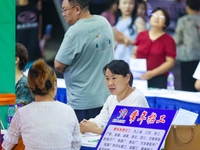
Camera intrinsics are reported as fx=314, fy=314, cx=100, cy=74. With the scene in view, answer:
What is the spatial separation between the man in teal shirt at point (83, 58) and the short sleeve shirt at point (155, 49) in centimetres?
166

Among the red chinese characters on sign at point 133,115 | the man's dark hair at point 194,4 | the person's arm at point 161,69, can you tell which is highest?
the red chinese characters on sign at point 133,115

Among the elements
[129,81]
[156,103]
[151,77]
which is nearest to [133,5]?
[151,77]

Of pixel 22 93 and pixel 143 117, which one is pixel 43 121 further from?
pixel 22 93

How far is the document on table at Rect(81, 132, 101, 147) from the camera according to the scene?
2160mm

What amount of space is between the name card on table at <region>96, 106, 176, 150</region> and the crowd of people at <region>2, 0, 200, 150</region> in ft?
0.87

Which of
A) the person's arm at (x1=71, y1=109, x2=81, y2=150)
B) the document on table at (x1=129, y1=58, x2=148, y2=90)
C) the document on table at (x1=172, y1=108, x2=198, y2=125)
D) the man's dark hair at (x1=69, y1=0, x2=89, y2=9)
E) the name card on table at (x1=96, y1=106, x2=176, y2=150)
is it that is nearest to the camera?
the name card on table at (x1=96, y1=106, x2=176, y2=150)

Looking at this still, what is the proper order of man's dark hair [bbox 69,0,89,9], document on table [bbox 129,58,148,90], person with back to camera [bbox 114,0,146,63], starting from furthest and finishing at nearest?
1. person with back to camera [bbox 114,0,146,63]
2. document on table [bbox 129,58,148,90]
3. man's dark hair [bbox 69,0,89,9]

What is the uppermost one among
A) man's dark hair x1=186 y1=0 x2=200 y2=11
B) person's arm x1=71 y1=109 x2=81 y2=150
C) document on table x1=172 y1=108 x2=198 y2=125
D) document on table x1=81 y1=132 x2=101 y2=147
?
man's dark hair x1=186 y1=0 x2=200 y2=11

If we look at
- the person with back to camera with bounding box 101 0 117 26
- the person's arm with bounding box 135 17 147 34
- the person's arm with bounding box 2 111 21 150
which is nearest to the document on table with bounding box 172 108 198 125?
the person's arm with bounding box 2 111 21 150

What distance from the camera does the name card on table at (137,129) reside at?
1676 millimetres

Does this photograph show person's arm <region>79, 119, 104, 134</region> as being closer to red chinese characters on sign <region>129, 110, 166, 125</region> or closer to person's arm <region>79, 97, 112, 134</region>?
person's arm <region>79, 97, 112, 134</region>

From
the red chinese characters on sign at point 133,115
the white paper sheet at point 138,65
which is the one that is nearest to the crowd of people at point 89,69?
the white paper sheet at point 138,65

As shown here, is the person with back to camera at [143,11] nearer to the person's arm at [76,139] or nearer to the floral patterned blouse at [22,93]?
the floral patterned blouse at [22,93]

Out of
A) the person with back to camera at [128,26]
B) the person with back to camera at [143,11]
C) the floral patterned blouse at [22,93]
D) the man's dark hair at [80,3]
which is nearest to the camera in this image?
the floral patterned blouse at [22,93]
